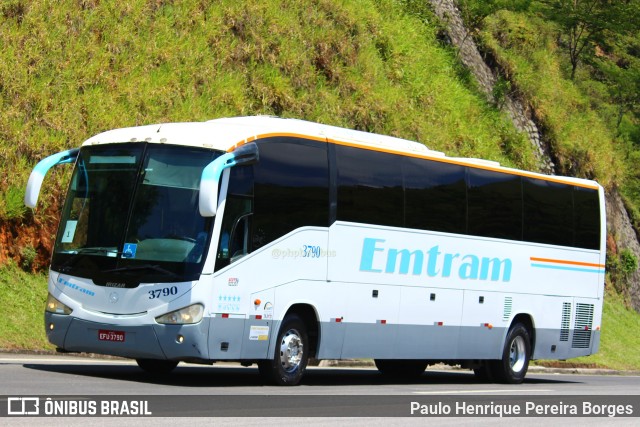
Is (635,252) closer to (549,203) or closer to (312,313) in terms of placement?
(549,203)

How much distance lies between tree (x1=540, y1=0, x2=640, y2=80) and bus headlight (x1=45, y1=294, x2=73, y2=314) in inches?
1403

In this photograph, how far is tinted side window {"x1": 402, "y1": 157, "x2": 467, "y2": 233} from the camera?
18.7 m

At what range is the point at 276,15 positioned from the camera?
31.3 m

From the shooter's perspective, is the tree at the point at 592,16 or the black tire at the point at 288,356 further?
the tree at the point at 592,16

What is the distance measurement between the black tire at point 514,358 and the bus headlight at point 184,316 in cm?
853

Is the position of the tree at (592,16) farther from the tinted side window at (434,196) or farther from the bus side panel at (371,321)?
the bus side panel at (371,321)

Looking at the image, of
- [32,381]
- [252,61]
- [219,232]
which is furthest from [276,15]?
[32,381]

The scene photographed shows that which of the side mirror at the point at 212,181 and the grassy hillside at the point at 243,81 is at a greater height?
the grassy hillside at the point at 243,81

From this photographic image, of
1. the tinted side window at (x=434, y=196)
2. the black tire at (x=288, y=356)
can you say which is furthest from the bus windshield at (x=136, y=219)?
the tinted side window at (x=434, y=196)

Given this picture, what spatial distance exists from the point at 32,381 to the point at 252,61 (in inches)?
672

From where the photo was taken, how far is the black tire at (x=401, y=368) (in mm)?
21547

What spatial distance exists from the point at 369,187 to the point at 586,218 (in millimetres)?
7613

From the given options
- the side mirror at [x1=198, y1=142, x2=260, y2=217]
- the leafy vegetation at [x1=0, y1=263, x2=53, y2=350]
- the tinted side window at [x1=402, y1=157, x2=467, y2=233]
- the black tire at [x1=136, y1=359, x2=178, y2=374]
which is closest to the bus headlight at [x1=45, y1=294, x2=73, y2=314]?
the black tire at [x1=136, y1=359, x2=178, y2=374]

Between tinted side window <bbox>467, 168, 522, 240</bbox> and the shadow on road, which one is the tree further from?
tinted side window <bbox>467, 168, 522, 240</bbox>
